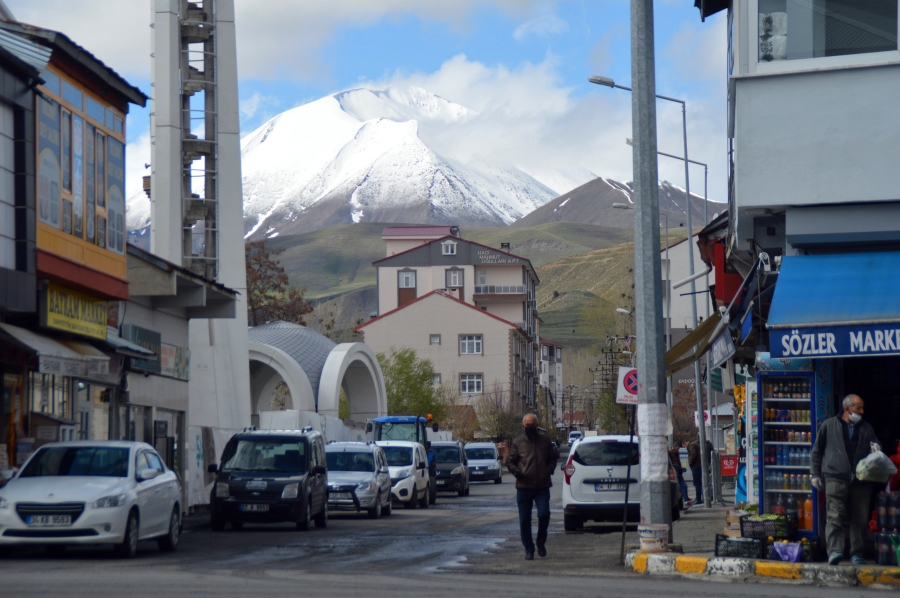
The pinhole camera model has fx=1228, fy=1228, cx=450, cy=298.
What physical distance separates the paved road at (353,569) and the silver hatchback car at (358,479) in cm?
483

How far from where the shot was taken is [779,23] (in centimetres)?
1423

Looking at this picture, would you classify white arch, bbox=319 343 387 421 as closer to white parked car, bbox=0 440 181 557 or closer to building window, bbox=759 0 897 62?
white parked car, bbox=0 440 181 557

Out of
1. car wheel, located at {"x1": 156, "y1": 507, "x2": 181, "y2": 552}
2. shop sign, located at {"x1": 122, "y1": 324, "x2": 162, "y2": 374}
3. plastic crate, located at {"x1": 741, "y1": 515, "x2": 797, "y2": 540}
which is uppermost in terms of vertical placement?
shop sign, located at {"x1": 122, "y1": 324, "x2": 162, "y2": 374}

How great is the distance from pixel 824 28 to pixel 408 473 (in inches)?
843

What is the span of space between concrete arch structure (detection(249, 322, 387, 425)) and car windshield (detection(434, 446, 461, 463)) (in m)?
9.66

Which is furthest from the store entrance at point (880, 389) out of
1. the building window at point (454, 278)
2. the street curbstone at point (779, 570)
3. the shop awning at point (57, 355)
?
the building window at point (454, 278)

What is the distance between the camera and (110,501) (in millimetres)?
15086

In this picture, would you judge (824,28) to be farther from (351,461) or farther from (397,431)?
(397,431)

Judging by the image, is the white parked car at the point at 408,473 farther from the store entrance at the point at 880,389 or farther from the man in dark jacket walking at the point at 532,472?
the store entrance at the point at 880,389

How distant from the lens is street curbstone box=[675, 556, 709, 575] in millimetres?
12984

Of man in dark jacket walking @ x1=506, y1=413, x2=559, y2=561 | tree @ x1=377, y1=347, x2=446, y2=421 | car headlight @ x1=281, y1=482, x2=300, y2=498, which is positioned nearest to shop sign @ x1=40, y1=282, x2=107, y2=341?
car headlight @ x1=281, y1=482, x2=300, y2=498

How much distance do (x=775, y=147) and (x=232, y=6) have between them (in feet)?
82.9

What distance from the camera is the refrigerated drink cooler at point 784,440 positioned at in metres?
15.0

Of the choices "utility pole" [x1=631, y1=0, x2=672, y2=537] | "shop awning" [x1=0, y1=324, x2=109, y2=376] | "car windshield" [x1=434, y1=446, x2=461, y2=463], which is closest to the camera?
"utility pole" [x1=631, y1=0, x2=672, y2=537]
